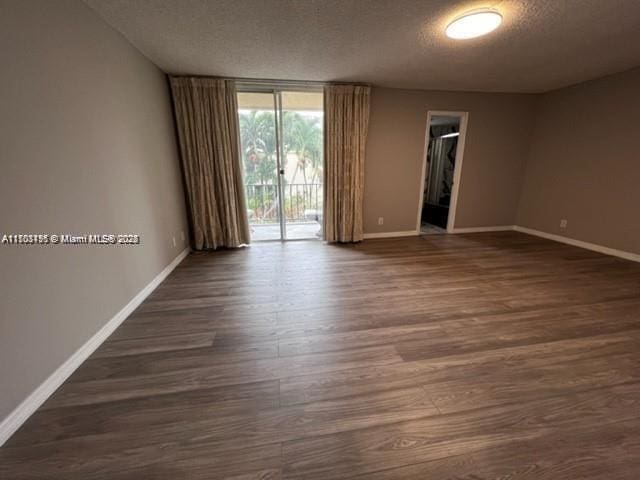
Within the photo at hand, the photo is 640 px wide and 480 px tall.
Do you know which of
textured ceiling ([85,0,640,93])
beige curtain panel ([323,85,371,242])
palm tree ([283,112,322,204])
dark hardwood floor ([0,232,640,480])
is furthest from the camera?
palm tree ([283,112,322,204])

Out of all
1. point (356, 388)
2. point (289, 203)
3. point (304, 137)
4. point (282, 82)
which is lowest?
point (356, 388)

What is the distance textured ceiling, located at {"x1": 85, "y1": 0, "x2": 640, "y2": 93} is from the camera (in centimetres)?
171

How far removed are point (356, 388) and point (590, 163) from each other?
14.8 feet

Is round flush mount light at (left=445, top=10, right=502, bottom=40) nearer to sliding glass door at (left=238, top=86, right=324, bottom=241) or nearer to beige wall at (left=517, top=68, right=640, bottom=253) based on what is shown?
sliding glass door at (left=238, top=86, right=324, bottom=241)

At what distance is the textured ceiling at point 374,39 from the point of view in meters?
1.71

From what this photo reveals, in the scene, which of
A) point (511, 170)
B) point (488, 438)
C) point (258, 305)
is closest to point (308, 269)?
point (258, 305)

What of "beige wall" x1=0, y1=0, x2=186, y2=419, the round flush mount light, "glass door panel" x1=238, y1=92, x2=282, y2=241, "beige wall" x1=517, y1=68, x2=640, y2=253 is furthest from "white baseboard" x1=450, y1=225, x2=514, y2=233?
"beige wall" x1=0, y1=0, x2=186, y2=419

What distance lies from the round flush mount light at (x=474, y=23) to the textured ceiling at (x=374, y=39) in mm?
53

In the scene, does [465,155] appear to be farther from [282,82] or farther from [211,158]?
[211,158]

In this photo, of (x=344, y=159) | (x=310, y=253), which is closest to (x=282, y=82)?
(x=344, y=159)

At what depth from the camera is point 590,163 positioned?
10.9ft

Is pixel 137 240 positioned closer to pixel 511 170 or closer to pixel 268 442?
pixel 268 442

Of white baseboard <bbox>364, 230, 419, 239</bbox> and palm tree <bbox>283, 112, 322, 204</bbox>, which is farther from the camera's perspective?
white baseboard <bbox>364, 230, 419, 239</bbox>

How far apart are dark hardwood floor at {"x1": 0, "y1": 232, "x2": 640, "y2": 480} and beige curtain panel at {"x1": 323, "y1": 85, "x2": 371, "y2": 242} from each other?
1492mm
